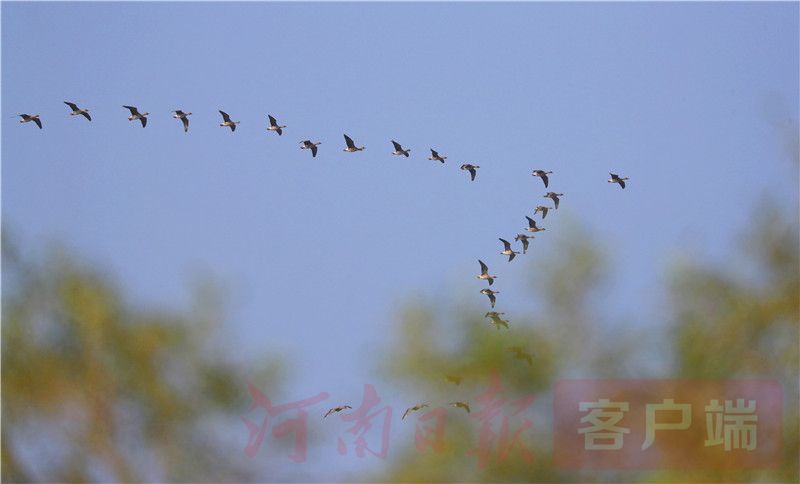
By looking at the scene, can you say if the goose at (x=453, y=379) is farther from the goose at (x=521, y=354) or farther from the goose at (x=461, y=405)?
the goose at (x=521, y=354)

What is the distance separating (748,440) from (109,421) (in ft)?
39.6

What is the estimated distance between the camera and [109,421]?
26.8 metres

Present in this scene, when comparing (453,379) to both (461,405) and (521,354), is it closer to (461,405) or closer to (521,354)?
(461,405)

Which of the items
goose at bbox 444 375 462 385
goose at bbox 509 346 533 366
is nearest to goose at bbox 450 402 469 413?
goose at bbox 444 375 462 385

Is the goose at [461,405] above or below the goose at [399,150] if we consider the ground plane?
below

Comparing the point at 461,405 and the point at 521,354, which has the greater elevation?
the point at 521,354

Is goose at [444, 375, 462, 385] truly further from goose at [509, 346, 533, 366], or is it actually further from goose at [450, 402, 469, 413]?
goose at [509, 346, 533, 366]

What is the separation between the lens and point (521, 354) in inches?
1161

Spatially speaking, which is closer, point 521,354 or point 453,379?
point 521,354

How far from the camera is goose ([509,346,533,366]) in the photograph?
96.3ft

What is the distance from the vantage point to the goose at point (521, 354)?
2934 cm

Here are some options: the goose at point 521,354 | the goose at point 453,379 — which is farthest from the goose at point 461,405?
the goose at point 521,354

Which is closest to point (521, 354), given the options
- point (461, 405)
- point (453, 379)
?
point (453, 379)

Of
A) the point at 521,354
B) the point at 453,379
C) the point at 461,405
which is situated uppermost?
the point at 521,354
